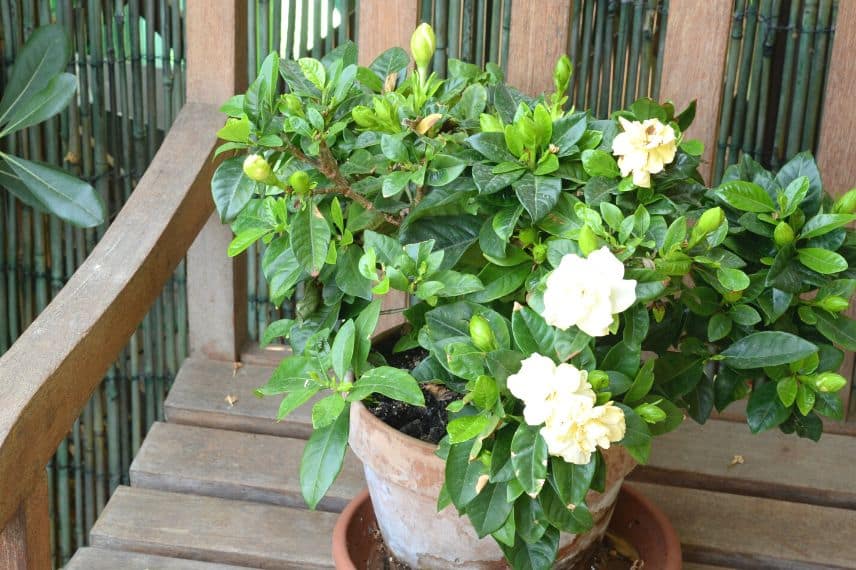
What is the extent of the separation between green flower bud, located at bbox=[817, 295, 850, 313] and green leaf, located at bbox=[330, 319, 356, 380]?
1.54ft

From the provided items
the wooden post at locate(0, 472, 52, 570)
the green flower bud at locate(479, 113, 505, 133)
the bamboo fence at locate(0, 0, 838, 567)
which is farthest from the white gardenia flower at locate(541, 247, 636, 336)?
the bamboo fence at locate(0, 0, 838, 567)

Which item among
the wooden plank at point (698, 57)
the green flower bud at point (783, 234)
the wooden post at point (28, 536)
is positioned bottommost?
the wooden post at point (28, 536)

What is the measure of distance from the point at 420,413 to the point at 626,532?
0.30 metres

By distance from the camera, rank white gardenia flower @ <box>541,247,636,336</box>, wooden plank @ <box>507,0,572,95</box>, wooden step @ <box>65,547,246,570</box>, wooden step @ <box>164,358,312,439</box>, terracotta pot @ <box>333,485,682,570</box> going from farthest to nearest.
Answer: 1. wooden step @ <box>164,358,312,439</box>
2. wooden plank @ <box>507,0,572,95</box>
3. wooden step @ <box>65,547,246,570</box>
4. terracotta pot @ <box>333,485,682,570</box>
5. white gardenia flower @ <box>541,247,636,336</box>

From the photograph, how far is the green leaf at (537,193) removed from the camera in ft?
3.01

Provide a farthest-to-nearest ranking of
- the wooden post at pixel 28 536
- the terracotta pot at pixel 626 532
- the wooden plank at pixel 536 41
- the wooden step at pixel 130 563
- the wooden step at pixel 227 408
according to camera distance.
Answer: the wooden step at pixel 227 408 → the wooden plank at pixel 536 41 → the wooden step at pixel 130 563 → the terracotta pot at pixel 626 532 → the wooden post at pixel 28 536

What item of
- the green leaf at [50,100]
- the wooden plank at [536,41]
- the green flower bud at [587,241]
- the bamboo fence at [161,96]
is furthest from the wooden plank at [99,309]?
the green flower bud at [587,241]

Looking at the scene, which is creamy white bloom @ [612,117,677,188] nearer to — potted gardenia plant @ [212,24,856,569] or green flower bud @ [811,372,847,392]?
potted gardenia plant @ [212,24,856,569]

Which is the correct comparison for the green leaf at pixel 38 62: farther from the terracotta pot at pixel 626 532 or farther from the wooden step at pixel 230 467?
the terracotta pot at pixel 626 532

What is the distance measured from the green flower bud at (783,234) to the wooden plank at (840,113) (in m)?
0.46

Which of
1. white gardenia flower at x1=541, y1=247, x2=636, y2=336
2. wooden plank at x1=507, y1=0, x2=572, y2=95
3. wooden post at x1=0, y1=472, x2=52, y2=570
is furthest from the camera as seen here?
wooden plank at x1=507, y1=0, x2=572, y2=95

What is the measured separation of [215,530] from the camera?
1.33 meters

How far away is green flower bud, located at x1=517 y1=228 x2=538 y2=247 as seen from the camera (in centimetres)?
97

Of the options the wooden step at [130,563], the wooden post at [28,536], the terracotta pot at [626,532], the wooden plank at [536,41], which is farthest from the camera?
the wooden plank at [536,41]
